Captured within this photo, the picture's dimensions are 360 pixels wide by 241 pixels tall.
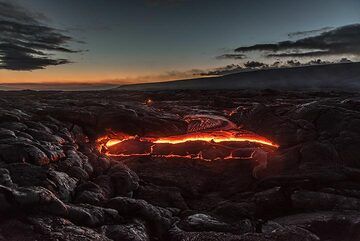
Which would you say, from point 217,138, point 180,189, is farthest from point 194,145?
point 180,189

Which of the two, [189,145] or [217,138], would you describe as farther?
[217,138]

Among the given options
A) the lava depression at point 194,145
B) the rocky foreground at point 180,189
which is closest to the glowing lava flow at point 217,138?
the lava depression at point 194,145

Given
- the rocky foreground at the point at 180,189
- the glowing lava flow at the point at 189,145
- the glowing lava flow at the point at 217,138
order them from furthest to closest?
the glowing lava flow at the point at 217,138 → the glowing lava flow at the point at 189,145 → the rocky foreground at the point at 180,189

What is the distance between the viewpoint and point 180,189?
50.2 ft

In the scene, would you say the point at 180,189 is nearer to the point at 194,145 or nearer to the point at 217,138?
the point at 194,145

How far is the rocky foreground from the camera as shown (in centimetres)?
1029

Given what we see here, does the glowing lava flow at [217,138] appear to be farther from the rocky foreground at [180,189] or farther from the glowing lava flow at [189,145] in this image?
the rocky foreground at [180,189]

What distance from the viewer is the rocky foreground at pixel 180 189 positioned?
1029cm

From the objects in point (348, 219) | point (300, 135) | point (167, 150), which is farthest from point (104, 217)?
point (300, 135)

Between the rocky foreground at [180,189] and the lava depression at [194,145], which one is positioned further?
the lava depression at [194,145]

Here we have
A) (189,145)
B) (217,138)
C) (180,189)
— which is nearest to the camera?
(180,189)

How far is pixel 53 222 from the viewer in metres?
9.80

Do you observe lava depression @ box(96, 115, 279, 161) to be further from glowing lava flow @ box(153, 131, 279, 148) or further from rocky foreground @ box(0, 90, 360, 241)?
rocky foreground @ box(0, 90, 360, 241)

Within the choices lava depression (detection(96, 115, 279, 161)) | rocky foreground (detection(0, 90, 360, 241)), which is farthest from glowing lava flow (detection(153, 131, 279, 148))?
rocky foreground (detection(0, 90, 360, 241))
